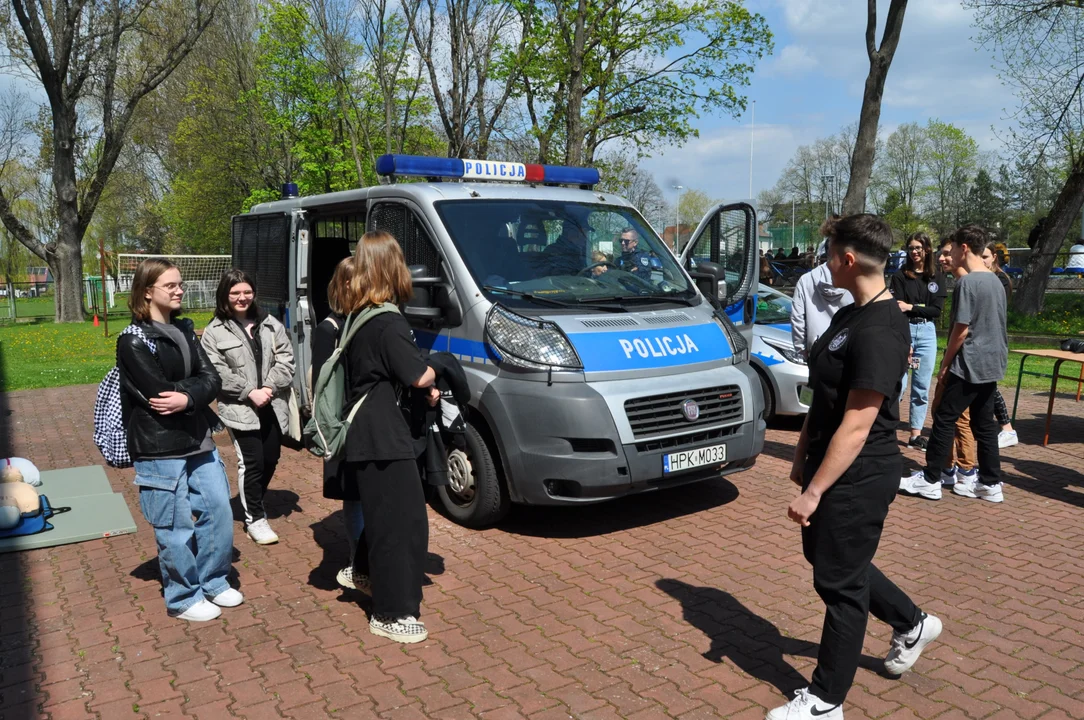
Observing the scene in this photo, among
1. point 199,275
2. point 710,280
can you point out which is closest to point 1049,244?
point 710,280

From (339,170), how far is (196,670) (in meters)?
31.4

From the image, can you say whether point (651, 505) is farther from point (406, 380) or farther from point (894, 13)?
point (894, 13)

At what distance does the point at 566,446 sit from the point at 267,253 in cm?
464

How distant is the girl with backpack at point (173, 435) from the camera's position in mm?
4164

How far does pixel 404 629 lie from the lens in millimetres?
4215

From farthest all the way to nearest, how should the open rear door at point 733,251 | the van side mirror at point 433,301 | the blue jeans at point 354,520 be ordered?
the open rear door at point 733,251 < the van side mirror at point 433,301 < the blue jeans at point 354,520

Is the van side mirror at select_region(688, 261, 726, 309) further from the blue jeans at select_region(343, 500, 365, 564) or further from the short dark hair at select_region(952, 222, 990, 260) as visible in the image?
the blue jeans at select_region(343, 500, 365, 564)

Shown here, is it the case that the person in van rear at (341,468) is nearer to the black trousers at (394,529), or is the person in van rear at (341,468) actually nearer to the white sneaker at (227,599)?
the black trousers at (394,529)

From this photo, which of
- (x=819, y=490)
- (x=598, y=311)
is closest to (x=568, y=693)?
(x=819, y=490)

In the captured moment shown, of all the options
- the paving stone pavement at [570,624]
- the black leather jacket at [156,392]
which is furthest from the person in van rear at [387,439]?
the black leather jacket at [156,392]

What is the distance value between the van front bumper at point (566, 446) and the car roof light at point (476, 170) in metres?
2.12

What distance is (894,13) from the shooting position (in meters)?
15.1

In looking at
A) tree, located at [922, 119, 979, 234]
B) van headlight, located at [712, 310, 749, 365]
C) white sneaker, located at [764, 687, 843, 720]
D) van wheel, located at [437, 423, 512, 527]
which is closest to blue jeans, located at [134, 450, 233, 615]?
van wheel, located at [437, 423, 512, 527]

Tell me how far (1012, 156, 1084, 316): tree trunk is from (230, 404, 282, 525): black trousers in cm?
1803
